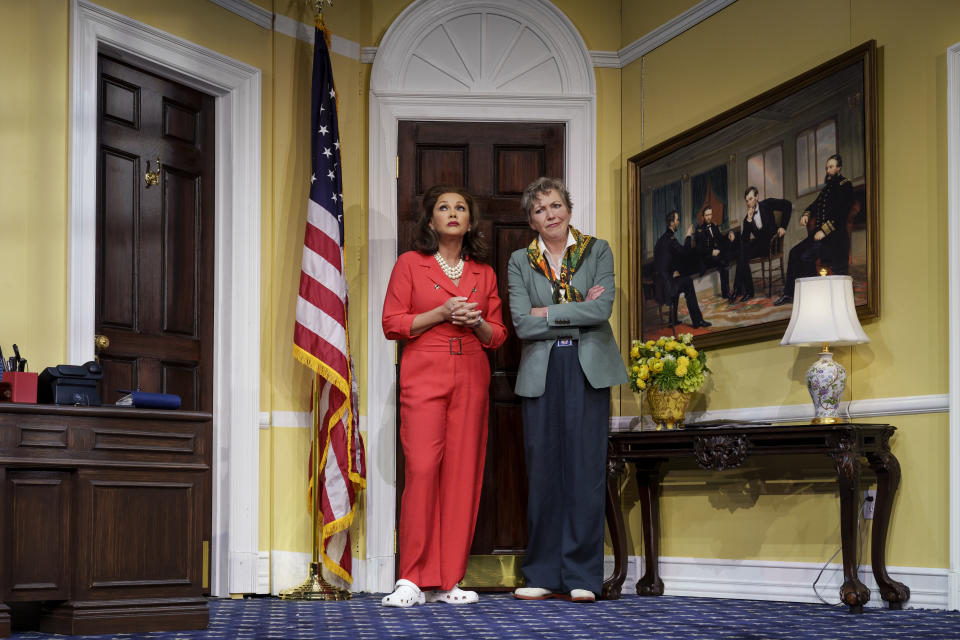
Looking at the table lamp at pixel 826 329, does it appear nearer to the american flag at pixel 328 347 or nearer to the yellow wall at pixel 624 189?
the yellow wall at pixel 624 189

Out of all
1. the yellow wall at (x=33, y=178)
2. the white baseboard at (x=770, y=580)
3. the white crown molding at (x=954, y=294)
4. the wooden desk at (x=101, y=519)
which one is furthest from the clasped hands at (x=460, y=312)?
the white crown molding at (x=954, y=294)

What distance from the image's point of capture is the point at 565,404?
4.95 meters

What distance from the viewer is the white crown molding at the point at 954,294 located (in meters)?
4.16

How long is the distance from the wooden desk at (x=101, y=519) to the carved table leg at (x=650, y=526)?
7.62 ft

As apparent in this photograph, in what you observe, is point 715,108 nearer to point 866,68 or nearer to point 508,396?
point 866,68

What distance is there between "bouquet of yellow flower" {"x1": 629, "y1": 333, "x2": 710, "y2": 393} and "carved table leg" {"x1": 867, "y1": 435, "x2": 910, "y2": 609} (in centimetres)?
103

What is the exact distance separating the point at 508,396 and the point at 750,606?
174 cm

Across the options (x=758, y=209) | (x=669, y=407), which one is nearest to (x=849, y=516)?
(x=669, y=407)

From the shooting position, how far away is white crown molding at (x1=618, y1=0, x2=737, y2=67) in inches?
221

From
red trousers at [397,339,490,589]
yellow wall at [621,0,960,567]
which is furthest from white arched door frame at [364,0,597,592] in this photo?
red trousers at [397,339,490,589]

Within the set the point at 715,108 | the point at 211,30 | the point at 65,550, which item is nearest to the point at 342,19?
the point at 211,30

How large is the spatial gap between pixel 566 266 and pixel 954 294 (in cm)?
169

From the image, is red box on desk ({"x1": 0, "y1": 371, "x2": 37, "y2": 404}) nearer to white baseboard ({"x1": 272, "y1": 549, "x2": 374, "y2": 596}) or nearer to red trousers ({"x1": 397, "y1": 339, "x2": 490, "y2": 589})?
red trousers ({"x1": 397, "y1": 339, "x2": 490, "y2": 589})

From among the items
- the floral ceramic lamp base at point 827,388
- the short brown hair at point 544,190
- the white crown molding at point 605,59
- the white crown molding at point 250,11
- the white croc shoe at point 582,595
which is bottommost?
the white croc shoe at point 582,595
